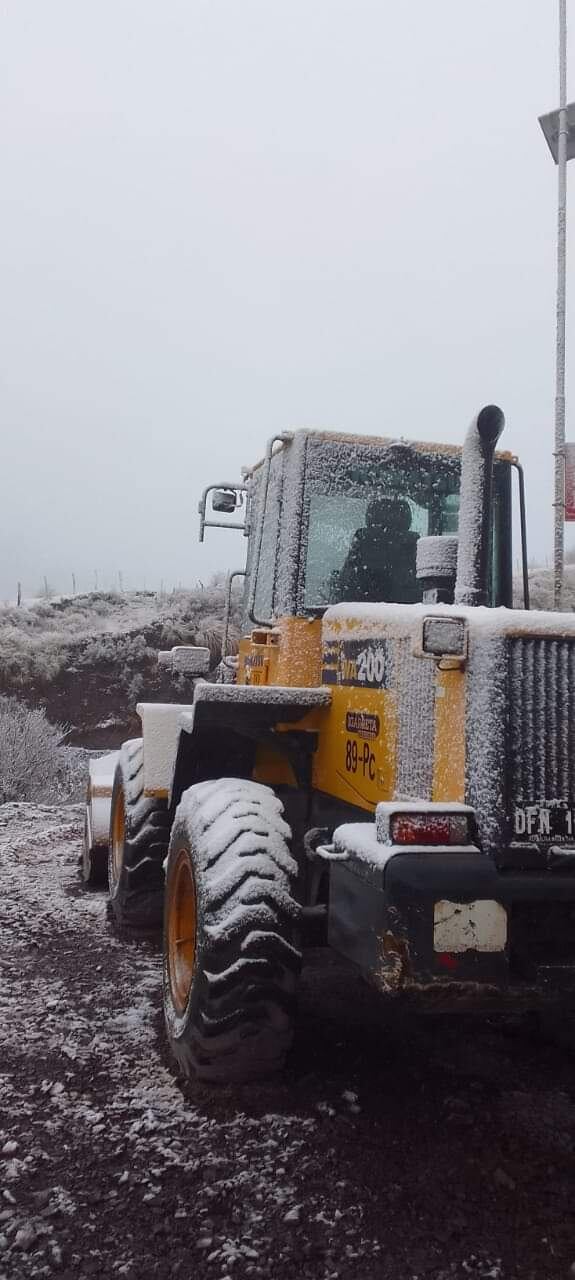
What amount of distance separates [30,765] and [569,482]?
10800 millimetres

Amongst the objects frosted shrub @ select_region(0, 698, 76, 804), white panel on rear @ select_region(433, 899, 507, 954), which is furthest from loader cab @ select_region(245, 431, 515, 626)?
frosted shrub @ select_region(0, 698, 76, 804)

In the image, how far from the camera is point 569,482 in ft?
23.2

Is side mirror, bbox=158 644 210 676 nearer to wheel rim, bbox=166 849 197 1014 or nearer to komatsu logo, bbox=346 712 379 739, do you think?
wheel rim, bbox=166 849 197 1014

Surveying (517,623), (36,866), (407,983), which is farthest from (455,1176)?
(36,866)

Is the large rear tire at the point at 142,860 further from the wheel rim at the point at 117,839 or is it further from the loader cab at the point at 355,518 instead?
the loader cab at the point at 355,518

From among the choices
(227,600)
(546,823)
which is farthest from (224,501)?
(546,823)

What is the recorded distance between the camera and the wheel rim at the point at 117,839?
675 cm

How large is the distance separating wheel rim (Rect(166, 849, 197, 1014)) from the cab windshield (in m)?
1.39

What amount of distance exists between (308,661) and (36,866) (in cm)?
508

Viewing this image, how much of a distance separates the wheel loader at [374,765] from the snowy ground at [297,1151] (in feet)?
0.96

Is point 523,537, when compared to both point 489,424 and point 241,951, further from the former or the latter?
point 241,951

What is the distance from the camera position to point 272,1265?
276 cm

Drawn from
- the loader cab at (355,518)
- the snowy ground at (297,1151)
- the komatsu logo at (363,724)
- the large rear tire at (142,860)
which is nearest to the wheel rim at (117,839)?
the large rear tire at (142,860)

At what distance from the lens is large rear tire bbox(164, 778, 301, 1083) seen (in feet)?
11.9
